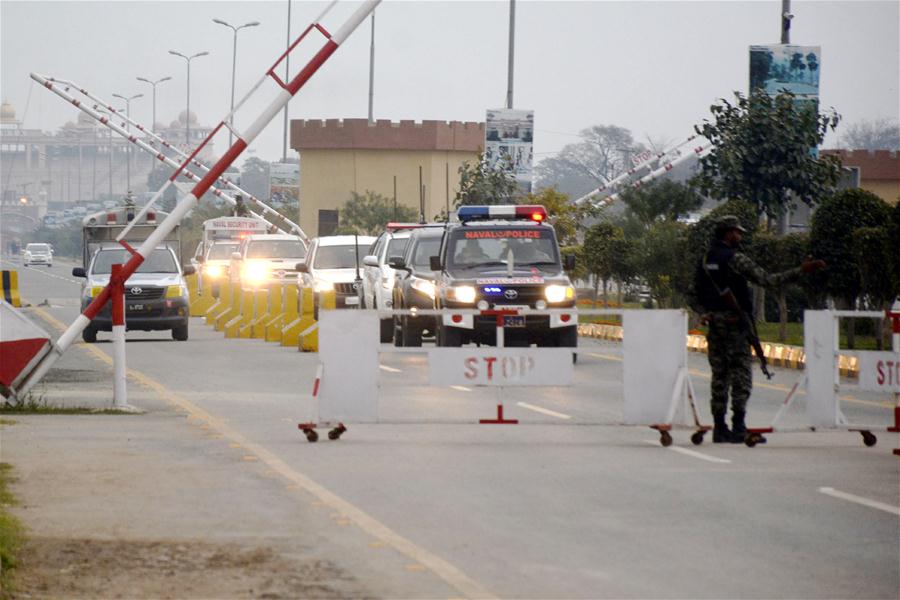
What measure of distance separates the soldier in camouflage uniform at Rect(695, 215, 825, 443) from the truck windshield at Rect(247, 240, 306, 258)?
3004 centimetres

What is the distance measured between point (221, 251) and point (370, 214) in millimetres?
21910

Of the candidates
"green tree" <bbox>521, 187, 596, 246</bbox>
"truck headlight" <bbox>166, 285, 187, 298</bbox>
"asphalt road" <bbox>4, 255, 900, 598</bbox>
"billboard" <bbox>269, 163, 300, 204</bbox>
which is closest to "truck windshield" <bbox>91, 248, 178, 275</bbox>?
"truck headlight" <bbox>166, 285, 187, 298</bbox>

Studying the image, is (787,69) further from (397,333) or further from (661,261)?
(397,333)

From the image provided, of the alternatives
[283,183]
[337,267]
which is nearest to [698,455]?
[337,267]

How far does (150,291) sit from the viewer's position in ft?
109

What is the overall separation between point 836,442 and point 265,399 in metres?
7.09

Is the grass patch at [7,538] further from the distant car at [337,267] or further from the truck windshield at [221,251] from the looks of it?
the truck windshield at [221,251]

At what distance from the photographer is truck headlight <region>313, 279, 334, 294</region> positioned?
1400 inches

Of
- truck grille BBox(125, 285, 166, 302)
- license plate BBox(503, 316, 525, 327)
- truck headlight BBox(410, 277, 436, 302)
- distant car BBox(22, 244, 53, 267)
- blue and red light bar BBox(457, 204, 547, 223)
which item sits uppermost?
distant car BBox(22, 244, 53, 267)

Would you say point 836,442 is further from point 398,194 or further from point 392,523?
point 398,194

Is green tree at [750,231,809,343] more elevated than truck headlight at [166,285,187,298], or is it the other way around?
green tree at [750,231,809,343]

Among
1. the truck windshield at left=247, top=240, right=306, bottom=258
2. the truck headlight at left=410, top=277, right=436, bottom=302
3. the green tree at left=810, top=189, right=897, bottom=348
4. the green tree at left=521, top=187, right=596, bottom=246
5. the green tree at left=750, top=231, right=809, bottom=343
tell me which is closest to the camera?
the truck headlight at left=410, top=277, right=436, bottom=302

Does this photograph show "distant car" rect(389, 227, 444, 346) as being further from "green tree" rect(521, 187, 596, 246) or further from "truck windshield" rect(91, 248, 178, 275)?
"green tree" rect(521, 187, 596, 246)

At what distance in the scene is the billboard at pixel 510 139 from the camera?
2228 inches
